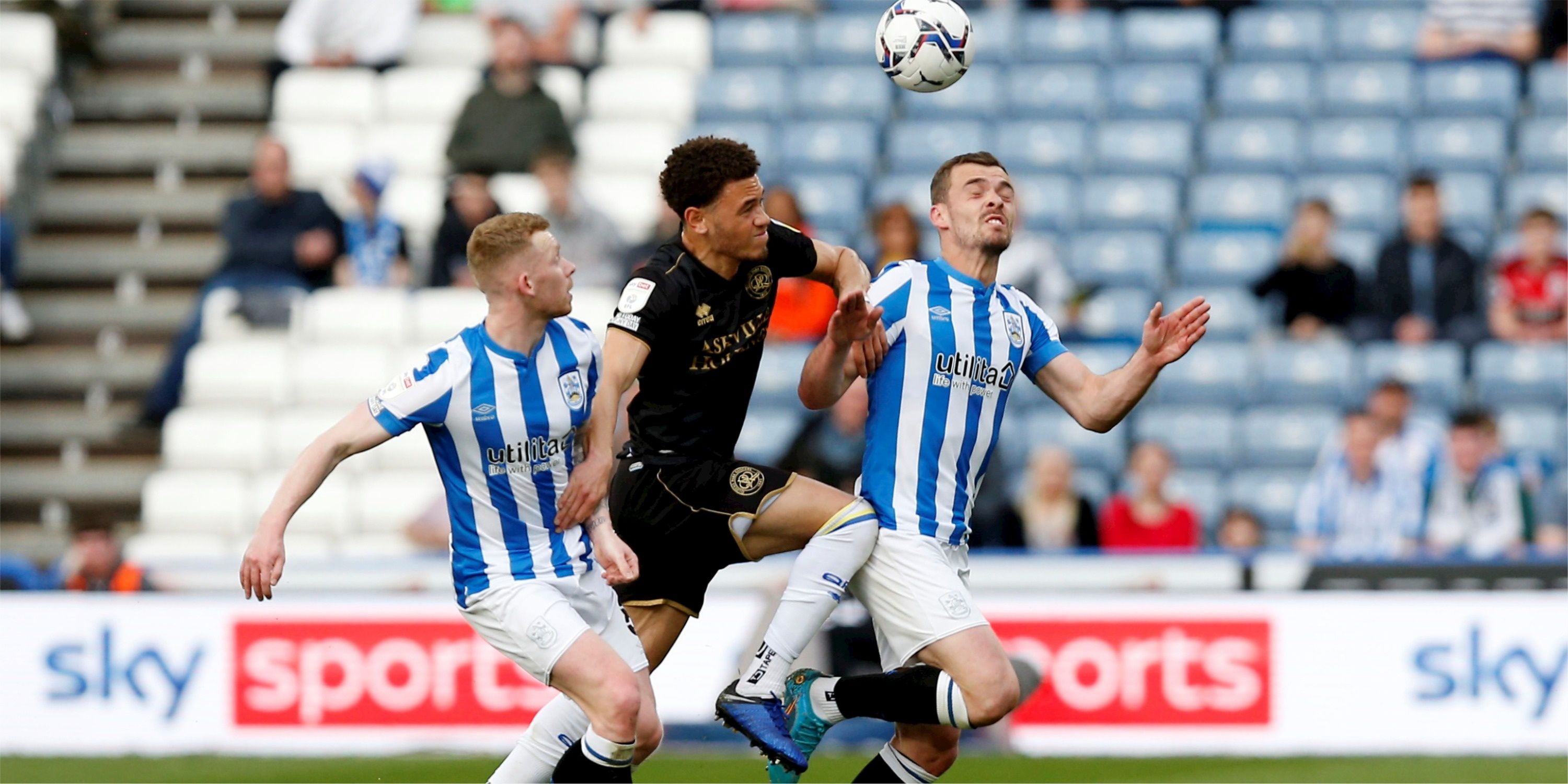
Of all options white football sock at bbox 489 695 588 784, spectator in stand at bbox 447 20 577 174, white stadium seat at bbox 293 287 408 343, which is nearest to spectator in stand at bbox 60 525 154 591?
white stadium seat at bbox 293 287 408 343

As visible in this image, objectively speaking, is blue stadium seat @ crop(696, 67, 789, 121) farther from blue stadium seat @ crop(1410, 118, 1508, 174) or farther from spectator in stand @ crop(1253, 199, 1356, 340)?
blue stadium seat @ crop(1410, 118, 1508, 174)

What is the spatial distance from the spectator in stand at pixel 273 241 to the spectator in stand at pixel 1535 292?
708 cm

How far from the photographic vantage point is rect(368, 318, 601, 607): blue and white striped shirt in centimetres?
648

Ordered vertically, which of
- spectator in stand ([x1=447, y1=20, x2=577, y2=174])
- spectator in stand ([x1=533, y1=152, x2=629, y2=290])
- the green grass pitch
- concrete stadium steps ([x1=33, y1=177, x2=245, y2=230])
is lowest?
the green grass pitch

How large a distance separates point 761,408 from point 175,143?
5307 mm

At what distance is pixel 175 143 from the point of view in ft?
48.9

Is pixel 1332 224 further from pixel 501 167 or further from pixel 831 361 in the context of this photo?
pixel 831 361

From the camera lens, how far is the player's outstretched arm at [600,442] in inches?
260

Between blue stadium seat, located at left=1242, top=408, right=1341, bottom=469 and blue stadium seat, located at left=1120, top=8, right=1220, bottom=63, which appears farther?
blue stadium seat, located at left=1120, top=8, right=1220, bottom=63

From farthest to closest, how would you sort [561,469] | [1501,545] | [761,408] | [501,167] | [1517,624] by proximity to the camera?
1. [501,167]
2. [761,408]
3. [1501,545]
4. [1517,624]
5. [561,469]

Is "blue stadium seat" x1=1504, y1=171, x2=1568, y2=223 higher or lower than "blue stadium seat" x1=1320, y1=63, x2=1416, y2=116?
above

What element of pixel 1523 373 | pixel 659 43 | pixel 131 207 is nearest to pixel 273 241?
pixel 131 207

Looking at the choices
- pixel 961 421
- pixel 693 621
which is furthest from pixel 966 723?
pixel 693 621

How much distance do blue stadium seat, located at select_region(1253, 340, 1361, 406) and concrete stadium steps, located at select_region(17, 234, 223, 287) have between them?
7036 millimetres
